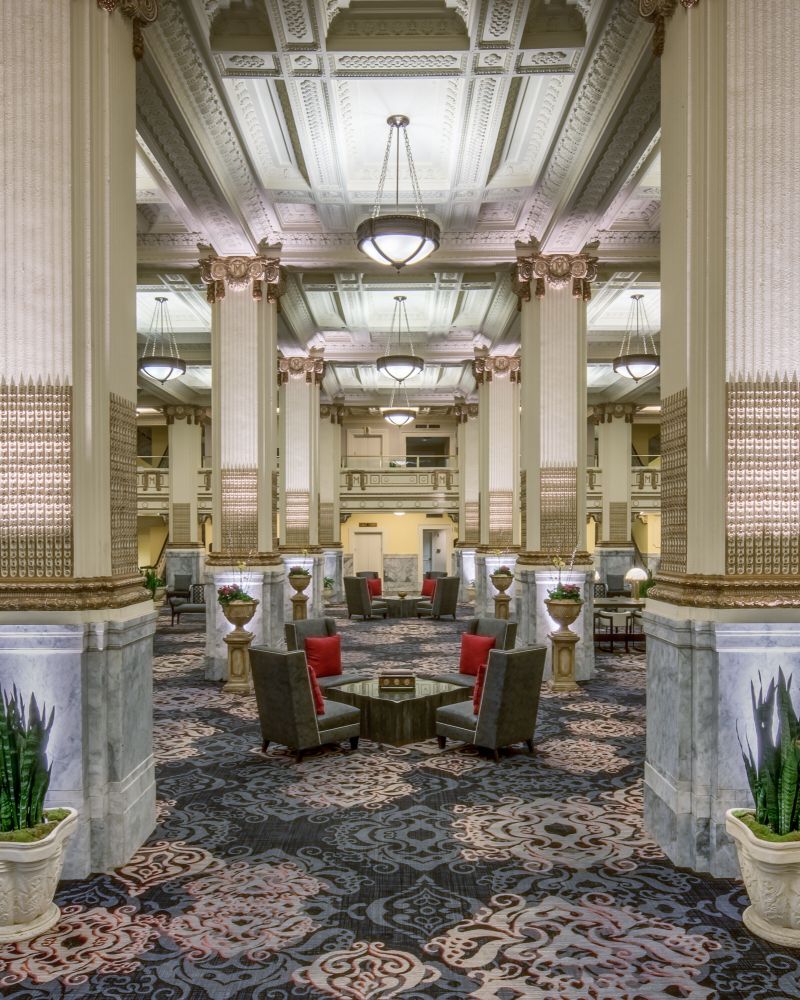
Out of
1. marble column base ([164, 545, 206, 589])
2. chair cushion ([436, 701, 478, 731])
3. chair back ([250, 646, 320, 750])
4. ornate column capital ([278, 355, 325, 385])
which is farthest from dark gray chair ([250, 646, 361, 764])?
marble column base ([164, 545, 206, 589])

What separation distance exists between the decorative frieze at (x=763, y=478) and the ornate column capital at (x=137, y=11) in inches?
149

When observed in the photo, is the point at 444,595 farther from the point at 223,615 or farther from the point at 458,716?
the point at 458,716

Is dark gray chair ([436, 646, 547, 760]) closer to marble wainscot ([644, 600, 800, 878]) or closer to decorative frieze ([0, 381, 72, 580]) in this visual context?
marble wainscot ([644, 600, 800, 878])

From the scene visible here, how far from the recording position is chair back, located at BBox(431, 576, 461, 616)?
50.8 ft

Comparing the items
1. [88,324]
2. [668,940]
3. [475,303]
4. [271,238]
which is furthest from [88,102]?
[475,303]

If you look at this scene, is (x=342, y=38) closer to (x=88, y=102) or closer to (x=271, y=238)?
(x=88, y=102)

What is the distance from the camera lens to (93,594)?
4035 mm

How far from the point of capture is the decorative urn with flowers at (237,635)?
28.0ft

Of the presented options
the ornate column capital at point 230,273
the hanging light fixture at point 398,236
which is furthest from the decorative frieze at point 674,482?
the ornate column capital at point 230,273

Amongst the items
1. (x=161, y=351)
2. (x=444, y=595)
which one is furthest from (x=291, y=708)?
(x=161, y=351)

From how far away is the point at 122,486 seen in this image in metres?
4.43

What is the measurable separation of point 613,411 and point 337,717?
15805mm

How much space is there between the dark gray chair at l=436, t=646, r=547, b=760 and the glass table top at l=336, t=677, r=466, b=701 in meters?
0.61

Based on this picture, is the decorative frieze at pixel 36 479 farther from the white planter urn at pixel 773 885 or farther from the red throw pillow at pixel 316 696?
the white planter urn at pixel 773 885
